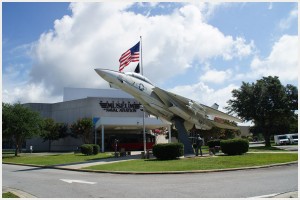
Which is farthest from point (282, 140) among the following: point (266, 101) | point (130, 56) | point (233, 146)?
point (130, 56)

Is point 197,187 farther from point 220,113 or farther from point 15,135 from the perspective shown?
point 15,135

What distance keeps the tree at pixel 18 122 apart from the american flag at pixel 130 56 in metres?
17.0

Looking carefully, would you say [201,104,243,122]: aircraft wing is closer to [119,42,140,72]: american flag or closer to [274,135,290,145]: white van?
[119,42,140,72]: american flag

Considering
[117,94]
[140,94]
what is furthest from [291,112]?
[117,94]

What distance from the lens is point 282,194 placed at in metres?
9.12

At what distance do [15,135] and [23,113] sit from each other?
2.80 metres

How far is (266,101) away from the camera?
4684 cm

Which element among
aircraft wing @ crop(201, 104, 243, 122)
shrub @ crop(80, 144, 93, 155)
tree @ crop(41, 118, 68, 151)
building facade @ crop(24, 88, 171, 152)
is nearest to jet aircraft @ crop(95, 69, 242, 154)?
aircraft wing @ crop(201, 104, 243, 122)

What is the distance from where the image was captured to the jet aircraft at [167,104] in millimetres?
25781

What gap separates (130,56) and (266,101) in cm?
2673

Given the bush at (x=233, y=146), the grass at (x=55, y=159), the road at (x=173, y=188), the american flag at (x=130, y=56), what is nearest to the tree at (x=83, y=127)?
the grass at (x=55, y=159)

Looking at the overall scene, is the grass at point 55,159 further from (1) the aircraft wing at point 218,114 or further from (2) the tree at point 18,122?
(1) the aircraft wing at point 218,114

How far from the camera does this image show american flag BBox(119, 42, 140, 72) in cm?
2783

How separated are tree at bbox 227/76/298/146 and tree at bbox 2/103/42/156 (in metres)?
28.5
